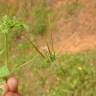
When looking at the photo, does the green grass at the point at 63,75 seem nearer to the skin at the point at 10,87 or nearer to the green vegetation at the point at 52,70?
the green vegetation at the point at 52,70

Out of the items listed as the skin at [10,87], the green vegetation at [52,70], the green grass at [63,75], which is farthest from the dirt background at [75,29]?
the skin at [10,87]

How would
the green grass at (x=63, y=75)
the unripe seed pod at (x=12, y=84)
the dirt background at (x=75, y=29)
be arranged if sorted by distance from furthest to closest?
the dirt background at (x=75, y=29)
the green grass at (x=63, y=75)
the unripe seed pod at (x=12, y=84)

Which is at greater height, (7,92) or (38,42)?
(7,92)

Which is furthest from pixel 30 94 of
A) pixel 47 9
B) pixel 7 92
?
pixel 7 92

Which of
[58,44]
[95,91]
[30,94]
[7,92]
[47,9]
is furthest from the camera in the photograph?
[47,9]

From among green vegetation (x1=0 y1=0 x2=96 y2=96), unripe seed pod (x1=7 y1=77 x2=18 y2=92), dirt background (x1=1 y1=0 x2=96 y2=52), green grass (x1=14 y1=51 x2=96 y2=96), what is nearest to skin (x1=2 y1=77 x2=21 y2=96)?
unripe seed pod (x1=7 y1=77 x2=18 y2=92)

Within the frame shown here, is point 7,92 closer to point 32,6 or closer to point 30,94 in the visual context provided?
point 30,94

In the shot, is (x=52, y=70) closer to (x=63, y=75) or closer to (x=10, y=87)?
(x=63, y=75)

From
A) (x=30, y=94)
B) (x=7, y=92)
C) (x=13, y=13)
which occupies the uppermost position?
(x=7, y=92)

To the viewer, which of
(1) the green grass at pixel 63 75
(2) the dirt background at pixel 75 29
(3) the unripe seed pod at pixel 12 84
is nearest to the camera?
(3) the unripe seed pod at pixel 12 84
